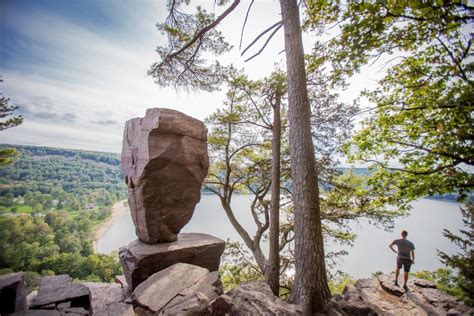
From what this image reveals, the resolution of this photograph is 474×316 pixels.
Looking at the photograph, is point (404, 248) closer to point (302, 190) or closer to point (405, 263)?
point (405, 263)

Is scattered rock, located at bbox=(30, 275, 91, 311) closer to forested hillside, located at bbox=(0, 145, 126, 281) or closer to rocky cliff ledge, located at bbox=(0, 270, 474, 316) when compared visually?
rocky cliff ledge, located at bbox=(0, 270, 474, 316)

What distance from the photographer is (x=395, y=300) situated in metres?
3.81

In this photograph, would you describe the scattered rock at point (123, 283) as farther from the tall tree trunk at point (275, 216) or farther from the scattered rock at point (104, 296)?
the tall tree trunk at point (275, 216)

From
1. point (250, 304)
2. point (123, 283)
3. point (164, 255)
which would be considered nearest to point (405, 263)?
point (250, 304)

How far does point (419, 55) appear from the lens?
12.7ft

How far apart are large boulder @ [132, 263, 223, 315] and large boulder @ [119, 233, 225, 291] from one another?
0.72 metres

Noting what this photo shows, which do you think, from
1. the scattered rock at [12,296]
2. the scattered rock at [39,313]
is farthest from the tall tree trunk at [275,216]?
the scattered rock at [12,296]

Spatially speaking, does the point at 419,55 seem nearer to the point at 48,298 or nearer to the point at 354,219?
the point at 354,219

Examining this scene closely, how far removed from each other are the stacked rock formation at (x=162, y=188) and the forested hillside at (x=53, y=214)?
401 inches

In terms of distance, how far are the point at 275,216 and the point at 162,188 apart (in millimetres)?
3379

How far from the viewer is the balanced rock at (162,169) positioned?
3580 millimetres

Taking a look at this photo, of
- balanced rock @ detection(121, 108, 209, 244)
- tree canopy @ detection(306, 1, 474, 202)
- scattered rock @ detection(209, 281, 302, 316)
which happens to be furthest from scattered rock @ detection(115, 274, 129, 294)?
tree canopy @ detection(306, 1, 474, 202)

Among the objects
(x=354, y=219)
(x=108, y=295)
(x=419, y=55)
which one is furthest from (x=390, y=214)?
(x=108, y=295)

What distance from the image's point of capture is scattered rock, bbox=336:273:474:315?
10.2ft
